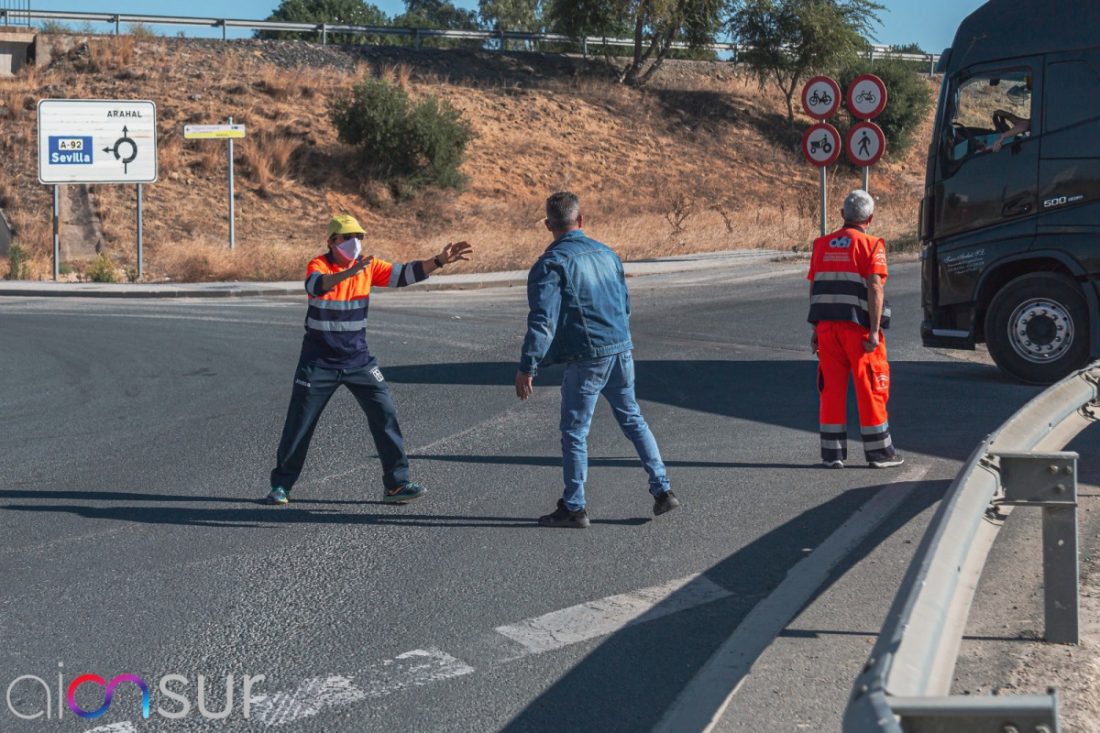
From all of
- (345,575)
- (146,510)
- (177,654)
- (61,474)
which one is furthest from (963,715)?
(61,474)

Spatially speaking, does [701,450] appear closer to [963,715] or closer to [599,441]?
[599,441]

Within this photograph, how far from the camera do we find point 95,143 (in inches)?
1064

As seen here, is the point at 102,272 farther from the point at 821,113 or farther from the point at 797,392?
the point at 797,392

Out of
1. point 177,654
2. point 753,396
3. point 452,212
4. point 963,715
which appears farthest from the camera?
point 452,212

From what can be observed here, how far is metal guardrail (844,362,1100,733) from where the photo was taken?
107 inches

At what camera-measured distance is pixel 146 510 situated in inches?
305

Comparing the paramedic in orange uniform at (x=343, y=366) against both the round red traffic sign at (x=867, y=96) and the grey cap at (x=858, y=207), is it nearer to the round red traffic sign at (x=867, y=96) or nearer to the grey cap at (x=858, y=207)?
the grey cap at (x=858, y=207)

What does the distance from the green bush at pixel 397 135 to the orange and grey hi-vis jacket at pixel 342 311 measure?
32698mm

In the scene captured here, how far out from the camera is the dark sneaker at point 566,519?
721 cm

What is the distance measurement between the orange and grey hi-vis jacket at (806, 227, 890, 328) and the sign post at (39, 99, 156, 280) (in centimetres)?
2061

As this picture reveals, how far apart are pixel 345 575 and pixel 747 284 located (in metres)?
16.8

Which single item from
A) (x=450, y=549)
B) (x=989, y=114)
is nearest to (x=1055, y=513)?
(x=450, y=549)

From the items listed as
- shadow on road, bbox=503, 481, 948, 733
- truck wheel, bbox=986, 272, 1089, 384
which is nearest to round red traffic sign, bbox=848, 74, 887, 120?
truck wheel, bbox=986, 272, 1089, 384

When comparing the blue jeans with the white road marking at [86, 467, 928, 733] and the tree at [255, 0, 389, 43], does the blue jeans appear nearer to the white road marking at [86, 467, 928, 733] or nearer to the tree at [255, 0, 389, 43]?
the white road marking at [86, 467, 928, 733]
